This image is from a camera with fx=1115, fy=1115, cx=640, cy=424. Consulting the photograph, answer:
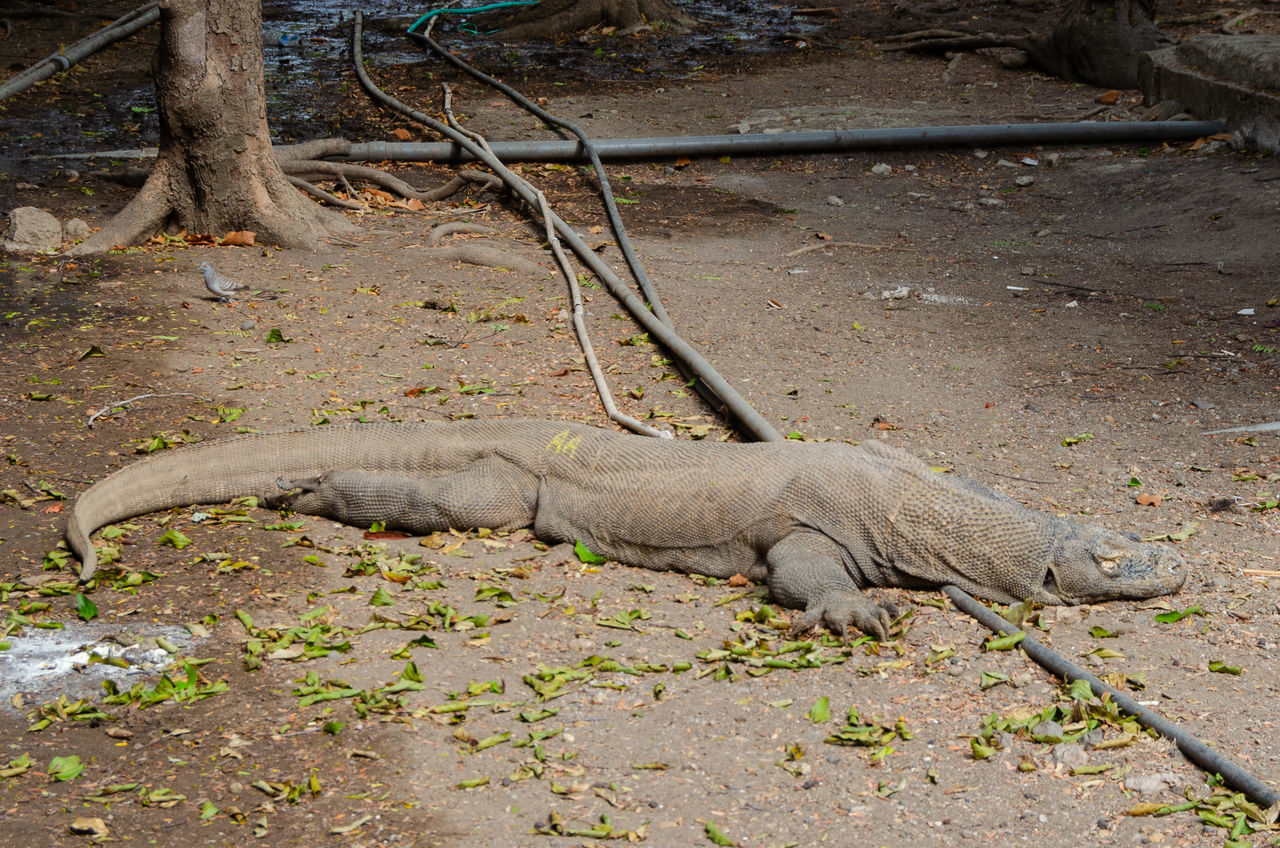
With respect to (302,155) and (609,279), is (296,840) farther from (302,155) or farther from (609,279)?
(302,155)

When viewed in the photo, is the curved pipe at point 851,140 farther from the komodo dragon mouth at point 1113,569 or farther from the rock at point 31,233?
the komodo dragon mouth at point 1113,569

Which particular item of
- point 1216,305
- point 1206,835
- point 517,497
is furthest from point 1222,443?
point 517,497

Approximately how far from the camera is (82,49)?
13.3m

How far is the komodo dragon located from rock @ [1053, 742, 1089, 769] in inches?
32.2

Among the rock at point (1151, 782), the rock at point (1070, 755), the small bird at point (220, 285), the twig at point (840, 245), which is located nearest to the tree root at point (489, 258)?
the small bird at point (220, 285)

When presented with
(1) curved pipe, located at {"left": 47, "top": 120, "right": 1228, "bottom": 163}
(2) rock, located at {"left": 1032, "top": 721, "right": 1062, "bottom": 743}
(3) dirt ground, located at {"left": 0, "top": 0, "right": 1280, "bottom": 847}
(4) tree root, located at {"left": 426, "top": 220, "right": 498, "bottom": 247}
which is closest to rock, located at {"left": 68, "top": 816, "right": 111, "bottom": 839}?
(3) dirt ground, located at {"left": 0, "top": 0, "right": 1280, "bottom": 847}

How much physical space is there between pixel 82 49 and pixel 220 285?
814 centimetres

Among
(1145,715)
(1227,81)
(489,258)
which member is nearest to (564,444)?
(1145,715)

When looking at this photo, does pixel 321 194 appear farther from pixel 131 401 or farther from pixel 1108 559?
pixel 1108 559

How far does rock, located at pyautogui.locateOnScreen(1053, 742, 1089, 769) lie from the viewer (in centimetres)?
343

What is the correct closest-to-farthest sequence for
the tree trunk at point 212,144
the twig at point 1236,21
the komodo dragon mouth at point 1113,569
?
the komodo dragon mouth at point 1113,569, the tree trunk at point 212,144, the twig at point 1236,21

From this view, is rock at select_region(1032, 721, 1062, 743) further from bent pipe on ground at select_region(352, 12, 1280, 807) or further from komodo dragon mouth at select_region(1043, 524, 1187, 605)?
komodo dragon mouth at select_region(1043, 524, 1187, 605)

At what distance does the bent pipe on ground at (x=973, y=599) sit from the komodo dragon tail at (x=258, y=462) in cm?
165

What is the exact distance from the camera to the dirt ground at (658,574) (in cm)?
329
